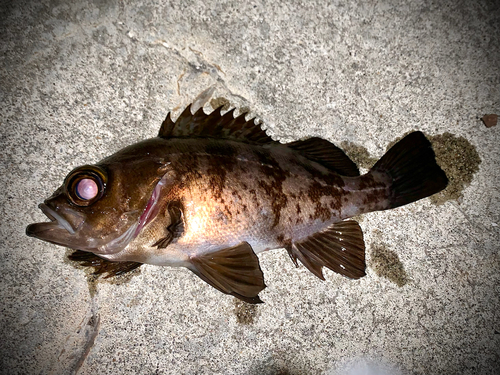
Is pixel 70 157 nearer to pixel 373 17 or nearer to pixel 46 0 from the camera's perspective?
pixel 46 0

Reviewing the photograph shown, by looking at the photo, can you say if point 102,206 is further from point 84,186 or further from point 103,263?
point 103,263

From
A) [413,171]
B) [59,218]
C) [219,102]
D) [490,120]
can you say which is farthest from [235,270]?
[490,120]

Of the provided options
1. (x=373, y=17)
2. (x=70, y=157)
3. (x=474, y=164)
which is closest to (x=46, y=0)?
(x=70, y=157)

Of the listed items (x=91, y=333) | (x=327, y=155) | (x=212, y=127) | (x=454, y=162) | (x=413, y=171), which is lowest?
(x=91, y=333)

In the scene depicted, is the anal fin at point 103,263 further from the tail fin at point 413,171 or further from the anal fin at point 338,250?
the tail fin at point 413,171

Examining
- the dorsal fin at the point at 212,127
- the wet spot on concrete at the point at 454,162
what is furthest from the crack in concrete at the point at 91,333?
the wet spot on concrete at the point at 454,162

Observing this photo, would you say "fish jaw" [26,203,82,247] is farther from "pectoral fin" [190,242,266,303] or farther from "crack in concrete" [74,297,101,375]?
"crack in concrete" [74,297,101,375]

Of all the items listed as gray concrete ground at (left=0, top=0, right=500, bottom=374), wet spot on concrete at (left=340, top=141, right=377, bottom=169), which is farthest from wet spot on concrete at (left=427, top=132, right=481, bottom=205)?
wet spot on concrete at (left=340, top=141, right=377, bottom=169)
